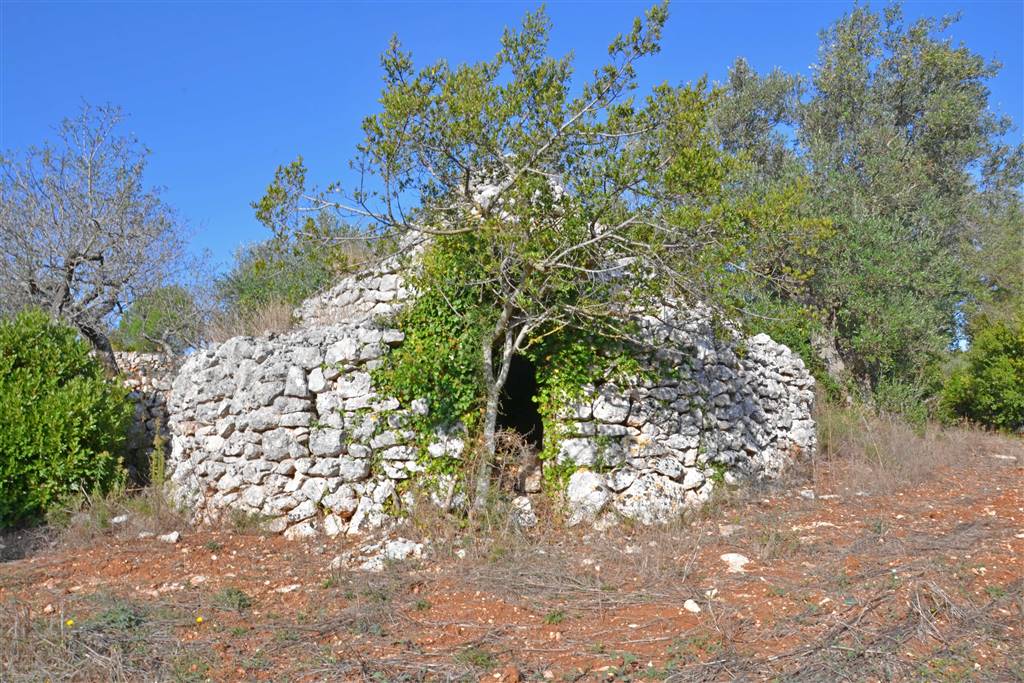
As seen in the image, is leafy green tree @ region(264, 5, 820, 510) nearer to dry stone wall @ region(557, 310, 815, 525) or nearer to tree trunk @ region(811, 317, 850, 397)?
dry stone wall @ region(557, 310, 815, 525)

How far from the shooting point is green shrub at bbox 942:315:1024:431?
46.6ft

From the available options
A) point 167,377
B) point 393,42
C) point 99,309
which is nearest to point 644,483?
point 393,42

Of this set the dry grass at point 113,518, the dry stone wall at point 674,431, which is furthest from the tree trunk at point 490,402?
the dry grass at point 113,518

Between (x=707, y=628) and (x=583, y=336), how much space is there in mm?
3863

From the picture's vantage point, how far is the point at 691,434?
898cm

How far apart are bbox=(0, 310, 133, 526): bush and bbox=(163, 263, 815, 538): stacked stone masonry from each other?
0.89 meters

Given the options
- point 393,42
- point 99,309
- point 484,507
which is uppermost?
point 393,42

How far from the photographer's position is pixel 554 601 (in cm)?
620

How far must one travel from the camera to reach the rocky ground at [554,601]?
5.04 meters

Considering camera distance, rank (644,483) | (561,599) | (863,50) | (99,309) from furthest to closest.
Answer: (863,50)
(99,309)
(644,483)
(561,599)

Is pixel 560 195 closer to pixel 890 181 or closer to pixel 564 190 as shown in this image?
pixel 564 190

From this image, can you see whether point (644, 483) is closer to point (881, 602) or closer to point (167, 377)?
point (881, 602)

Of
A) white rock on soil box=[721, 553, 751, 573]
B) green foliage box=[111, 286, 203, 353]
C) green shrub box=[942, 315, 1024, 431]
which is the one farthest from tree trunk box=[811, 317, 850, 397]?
green foliage box=[111, 286, 203, 353]

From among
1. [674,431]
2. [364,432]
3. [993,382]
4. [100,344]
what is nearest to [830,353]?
[993,382]
